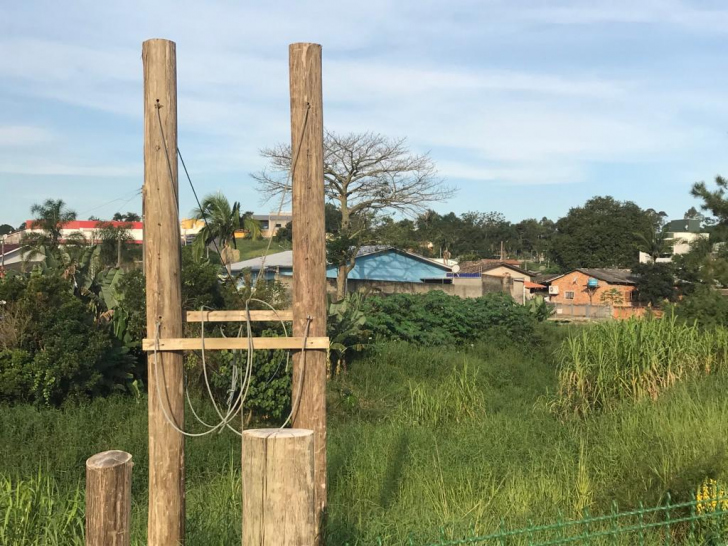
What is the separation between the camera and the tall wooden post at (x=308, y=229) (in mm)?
4891

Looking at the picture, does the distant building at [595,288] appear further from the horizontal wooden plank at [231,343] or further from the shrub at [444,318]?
the horizontal wooden plank at [231,343]

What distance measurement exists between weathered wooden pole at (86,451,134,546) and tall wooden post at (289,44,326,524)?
6.82 ft

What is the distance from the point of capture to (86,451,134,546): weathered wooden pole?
9.16ft

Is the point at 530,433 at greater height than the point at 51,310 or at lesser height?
lesser

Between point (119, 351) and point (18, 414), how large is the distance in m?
1.94

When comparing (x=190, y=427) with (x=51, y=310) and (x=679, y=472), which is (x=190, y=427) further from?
(x=679, y=472)

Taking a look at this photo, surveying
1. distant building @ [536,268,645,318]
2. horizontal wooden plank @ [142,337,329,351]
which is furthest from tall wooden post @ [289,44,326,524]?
distant building @ [536,268,645,318]

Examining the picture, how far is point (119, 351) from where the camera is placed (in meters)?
10.7

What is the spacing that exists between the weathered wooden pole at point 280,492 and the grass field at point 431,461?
2.21 metres

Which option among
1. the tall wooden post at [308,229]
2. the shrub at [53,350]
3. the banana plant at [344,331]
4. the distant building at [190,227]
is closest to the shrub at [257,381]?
the shrub at [53,350]

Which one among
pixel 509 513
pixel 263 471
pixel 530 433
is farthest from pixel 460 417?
pixel 263 471

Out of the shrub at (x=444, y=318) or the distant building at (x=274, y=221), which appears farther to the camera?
the shrub at (x=444, y=318)

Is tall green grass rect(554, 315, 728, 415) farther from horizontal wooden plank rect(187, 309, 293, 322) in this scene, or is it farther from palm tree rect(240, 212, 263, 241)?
palm tree rect(240, 212, 263, 241)

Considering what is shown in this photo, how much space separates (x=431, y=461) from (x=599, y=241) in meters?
59.3
